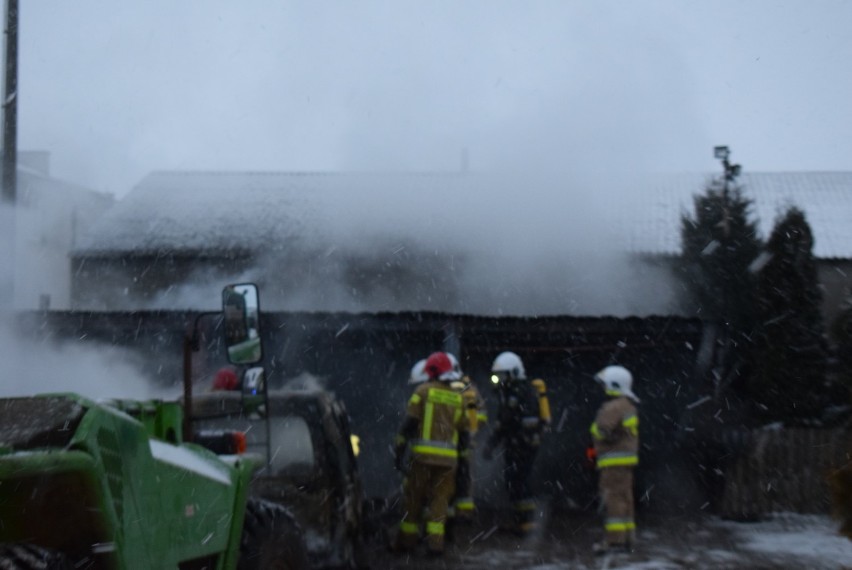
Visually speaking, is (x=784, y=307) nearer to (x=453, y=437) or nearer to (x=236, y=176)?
(x=453, y=437)

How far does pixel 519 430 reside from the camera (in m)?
12.0

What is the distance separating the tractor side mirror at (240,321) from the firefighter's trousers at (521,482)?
7824 millimetres

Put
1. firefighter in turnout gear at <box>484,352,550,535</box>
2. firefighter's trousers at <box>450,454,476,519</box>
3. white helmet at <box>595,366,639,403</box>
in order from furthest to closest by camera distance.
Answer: firefighter in turnout gear at <box>484,352,550,535</box>, firefighter's trousers at <box>450,454,476,519</box>, white helmet at <box>595,366,639,403</box>

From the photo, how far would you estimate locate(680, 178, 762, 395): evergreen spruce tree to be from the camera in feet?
53.0

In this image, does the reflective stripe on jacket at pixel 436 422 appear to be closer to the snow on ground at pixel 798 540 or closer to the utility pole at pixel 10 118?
the snow on ground at pixel 798 540

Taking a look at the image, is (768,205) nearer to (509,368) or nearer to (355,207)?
(355,207)

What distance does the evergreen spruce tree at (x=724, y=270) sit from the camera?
16156 mm

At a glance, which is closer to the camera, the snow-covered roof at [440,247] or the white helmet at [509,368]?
the white helmet at [509,368]

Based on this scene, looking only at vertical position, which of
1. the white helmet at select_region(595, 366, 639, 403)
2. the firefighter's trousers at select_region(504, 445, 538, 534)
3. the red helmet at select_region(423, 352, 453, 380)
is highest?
the red helmet at select_region(423, 352, 453, 380)

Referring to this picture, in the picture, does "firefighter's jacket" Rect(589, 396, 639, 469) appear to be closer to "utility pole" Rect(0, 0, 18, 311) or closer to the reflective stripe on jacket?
the reflective stripe on jacket

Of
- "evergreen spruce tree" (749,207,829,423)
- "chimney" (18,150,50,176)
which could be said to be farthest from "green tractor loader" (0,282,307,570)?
"chimney" (18,150,50,176)

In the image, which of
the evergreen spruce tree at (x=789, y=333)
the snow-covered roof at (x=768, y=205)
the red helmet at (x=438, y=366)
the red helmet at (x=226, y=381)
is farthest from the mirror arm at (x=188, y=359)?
the snow-covered roof at (x=768, y=205)

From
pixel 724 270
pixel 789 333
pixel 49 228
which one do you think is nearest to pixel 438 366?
pixel 789 333

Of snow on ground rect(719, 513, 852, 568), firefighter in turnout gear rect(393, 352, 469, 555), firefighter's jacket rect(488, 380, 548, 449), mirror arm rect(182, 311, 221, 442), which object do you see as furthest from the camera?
firefighter's jacket rect(488, 380, 548, 449)
